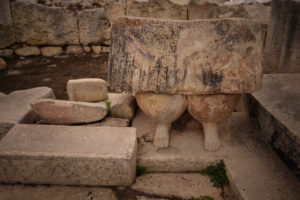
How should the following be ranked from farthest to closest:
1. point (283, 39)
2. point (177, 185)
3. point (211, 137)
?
1. point (283, 39)
2. point (211, 137)
3. point (177, 185)

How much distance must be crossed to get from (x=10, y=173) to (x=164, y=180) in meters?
1.24

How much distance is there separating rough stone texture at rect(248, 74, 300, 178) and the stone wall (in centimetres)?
233

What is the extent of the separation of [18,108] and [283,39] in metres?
3.52

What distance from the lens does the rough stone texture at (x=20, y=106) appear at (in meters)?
2.19

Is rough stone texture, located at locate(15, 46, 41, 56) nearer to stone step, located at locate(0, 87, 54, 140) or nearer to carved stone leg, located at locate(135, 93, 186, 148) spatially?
stone step, located at locate(0, 87, 54, 140)

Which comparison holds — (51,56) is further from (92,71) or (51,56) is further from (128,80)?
(128,80)

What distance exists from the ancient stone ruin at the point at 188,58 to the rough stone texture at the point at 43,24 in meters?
3.82

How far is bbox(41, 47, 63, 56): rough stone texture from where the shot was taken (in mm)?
5184

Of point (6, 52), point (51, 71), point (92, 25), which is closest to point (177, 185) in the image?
point (51, 71)

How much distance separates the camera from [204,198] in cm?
168

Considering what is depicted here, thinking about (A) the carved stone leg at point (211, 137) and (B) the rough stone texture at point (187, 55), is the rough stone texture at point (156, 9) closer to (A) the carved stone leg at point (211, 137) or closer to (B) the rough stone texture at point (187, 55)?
(B) the rough stone texture at point (187, 55)

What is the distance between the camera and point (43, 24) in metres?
4.96

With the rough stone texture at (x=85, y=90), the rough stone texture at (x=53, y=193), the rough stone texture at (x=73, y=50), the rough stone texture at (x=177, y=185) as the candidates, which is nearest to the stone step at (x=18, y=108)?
the rough stone texture at (x=85, y=90)

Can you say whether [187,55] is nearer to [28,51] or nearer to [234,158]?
[234,158]
